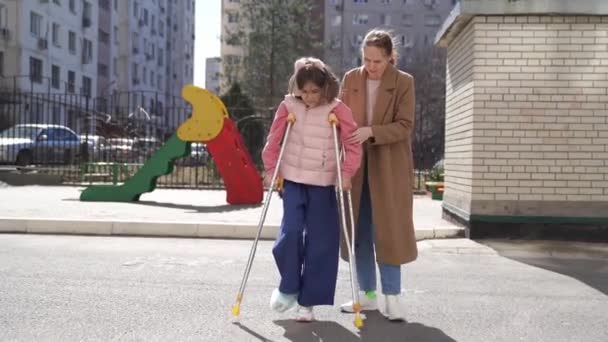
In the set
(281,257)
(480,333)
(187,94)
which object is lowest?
(480,333)

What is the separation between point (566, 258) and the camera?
7.06 meters

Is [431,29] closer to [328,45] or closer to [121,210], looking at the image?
[328,45]

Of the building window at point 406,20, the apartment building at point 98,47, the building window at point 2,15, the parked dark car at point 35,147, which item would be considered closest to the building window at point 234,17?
the apartment building at point 98,47

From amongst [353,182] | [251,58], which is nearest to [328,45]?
[251,58]

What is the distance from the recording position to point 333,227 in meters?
4.19

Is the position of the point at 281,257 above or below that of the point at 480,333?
above

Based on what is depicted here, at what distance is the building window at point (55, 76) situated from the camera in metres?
39.9

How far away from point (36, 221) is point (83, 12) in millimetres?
41041

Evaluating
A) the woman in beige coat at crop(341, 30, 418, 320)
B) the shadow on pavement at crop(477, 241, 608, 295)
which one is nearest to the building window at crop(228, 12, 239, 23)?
the shadow on pavement at crop(477, 241, 608, 295)

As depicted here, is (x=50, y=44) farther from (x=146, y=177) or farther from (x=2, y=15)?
(x=146, y=177)

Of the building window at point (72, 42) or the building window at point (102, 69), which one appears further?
the building window at point (102, 69)

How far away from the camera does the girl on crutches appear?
412 centimetres

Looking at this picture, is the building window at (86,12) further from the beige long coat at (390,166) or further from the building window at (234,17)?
the beige long coat at (390,166)

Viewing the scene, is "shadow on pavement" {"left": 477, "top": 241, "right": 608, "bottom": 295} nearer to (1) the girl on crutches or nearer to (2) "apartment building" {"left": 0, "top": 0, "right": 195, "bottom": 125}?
(1) the girl on crutches
